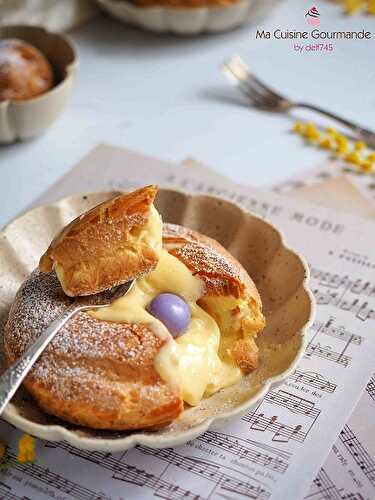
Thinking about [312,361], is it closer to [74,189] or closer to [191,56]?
[74,189]

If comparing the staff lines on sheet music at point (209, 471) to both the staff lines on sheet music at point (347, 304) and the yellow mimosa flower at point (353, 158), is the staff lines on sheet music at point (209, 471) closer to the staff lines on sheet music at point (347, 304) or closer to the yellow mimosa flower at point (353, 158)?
the staff lines on sheet music at point (347, 304)

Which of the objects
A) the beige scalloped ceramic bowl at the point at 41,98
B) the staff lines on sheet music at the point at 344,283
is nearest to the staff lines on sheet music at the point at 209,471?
the staff lines on sheet music at the point at 344,283

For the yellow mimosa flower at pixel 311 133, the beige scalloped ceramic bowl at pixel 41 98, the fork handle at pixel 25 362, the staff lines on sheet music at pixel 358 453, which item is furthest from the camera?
the yellow mimosa flower at pixel 311 133

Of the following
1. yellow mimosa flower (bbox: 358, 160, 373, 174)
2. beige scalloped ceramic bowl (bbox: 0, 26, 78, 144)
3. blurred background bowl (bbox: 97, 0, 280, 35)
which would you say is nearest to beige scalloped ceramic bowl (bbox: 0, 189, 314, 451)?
beige scalloped ceramic bowl (bbox: 0, 26, 78, 144)

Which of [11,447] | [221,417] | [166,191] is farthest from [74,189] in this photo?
[221,417]

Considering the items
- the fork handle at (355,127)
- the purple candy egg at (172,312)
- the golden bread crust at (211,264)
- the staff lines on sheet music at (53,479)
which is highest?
the golden bread crust at (211,264)

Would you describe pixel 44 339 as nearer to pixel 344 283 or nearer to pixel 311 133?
pixel 344 283
